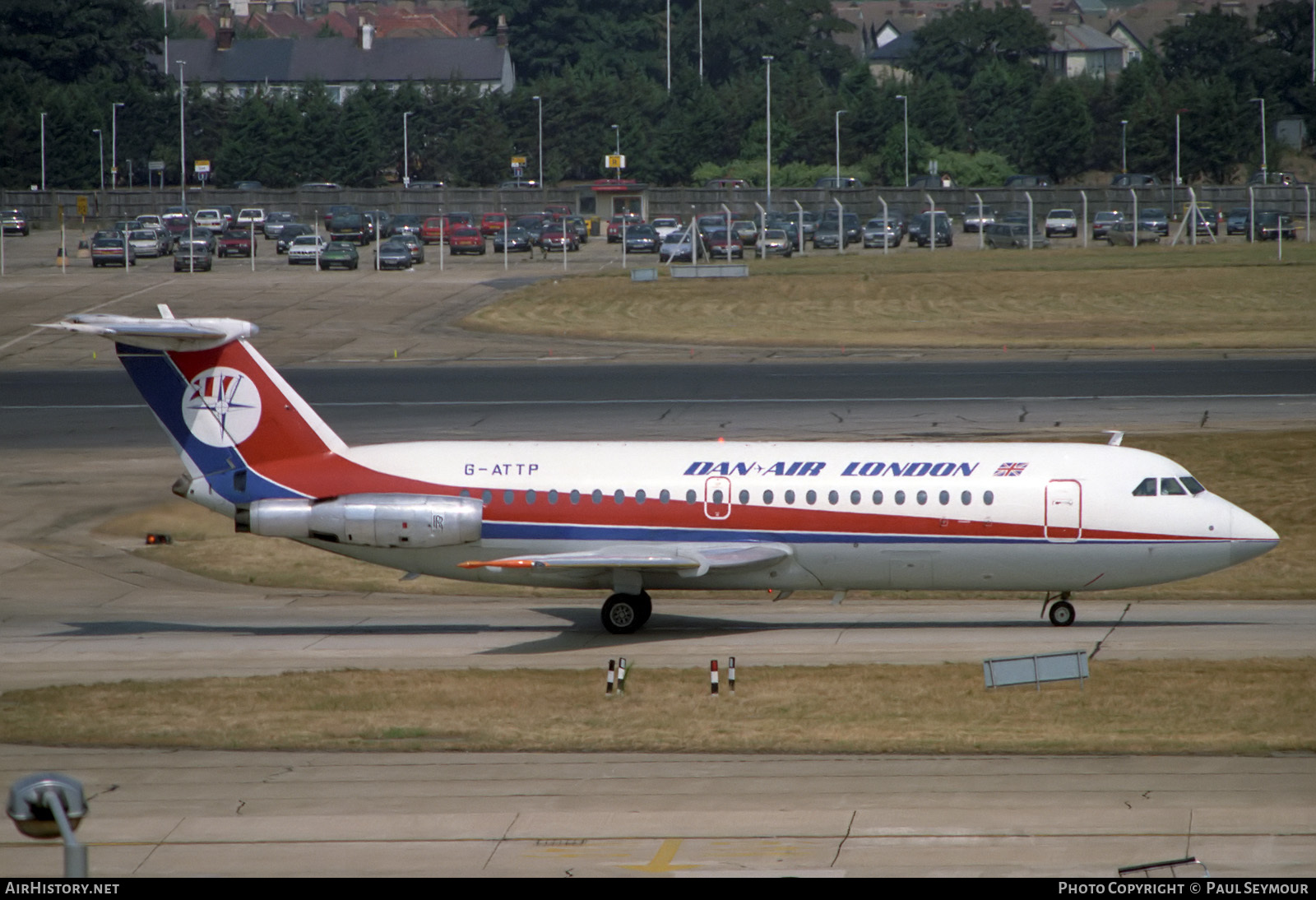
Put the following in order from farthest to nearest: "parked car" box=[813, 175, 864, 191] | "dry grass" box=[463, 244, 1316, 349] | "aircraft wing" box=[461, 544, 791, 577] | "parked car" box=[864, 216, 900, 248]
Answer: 1. "parked car" box=[813, 175, 864, 191]
2. "parked car" box=[864, 216, 900, 248]
3. "dry grass" box=[463, 244, 1316, 349]
4. "aircraft wing" box=[461, 544, 791, 577]

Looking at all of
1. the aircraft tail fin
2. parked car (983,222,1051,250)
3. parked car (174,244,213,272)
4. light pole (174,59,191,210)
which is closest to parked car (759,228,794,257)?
parked car (983,222,1051,250)

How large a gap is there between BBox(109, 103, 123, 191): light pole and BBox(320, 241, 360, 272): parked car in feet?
208

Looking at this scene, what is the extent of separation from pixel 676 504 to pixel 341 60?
175582 millimetres

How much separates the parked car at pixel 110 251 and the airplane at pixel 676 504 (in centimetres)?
7298

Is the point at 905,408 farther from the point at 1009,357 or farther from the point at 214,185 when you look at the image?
the point at 214,185

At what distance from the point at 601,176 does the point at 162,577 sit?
466 feet

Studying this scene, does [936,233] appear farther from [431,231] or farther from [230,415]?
[230,415]

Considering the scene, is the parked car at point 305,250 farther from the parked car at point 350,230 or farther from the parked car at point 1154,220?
the parked car at point 1154,220

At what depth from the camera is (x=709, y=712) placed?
22406 millimetres

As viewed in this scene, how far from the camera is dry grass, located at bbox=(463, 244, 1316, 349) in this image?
70125mm

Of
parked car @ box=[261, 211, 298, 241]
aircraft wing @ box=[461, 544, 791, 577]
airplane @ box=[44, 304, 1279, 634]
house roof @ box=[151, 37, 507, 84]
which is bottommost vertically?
aircraft wing @ box=[461, 544, 791, 577]

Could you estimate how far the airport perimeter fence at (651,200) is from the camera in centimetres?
11706

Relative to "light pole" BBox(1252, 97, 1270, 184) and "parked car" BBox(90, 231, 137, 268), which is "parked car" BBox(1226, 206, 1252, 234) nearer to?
"light pole" BBox(1252, 97, 1270, 184)

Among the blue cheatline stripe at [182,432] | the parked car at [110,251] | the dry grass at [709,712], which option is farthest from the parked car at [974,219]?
the dry grass at [709,712]
